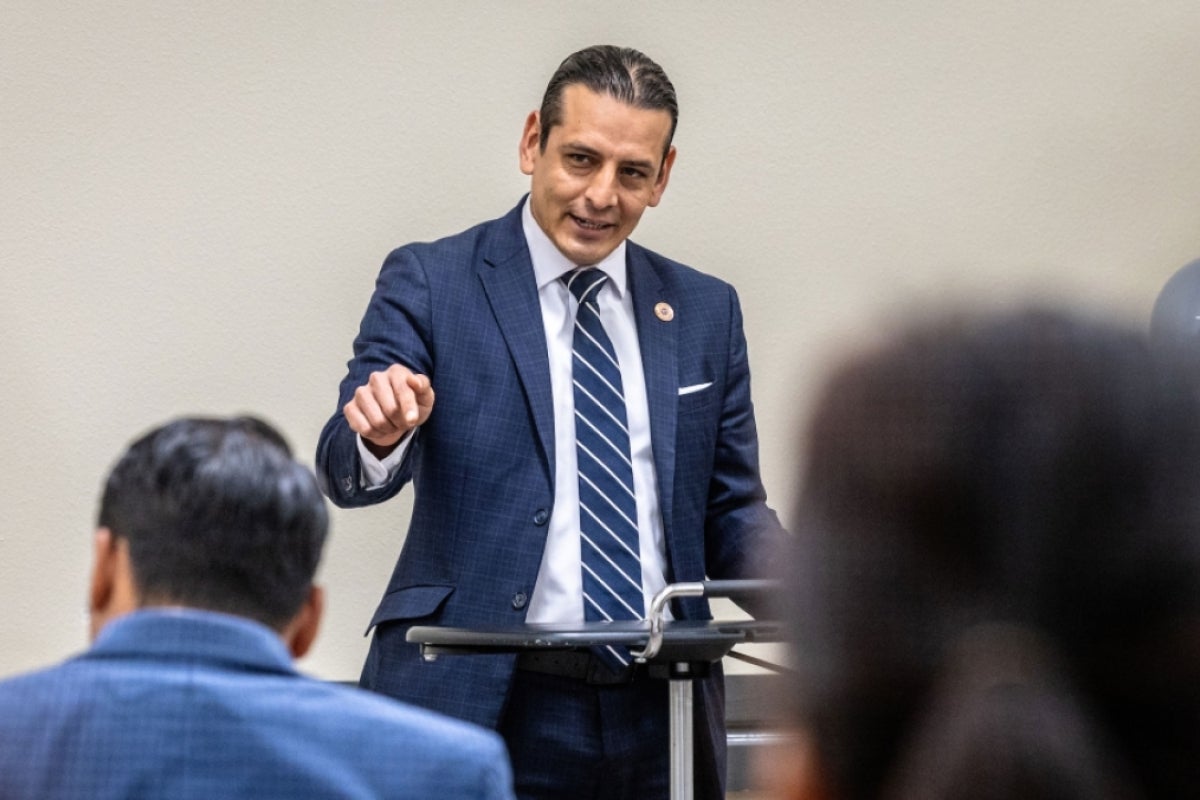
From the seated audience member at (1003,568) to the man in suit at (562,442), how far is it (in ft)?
3.94

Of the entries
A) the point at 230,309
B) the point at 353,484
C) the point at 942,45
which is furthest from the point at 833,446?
the point at 942,45

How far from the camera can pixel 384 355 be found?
6.64 feet

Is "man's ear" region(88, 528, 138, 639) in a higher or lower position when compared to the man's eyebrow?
lower

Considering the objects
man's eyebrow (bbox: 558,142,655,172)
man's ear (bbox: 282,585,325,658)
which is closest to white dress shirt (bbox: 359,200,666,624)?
man's eyebrow (bbox: 558,142,655,172)

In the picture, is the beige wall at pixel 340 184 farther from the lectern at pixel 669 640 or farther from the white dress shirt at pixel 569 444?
the lectern at pixel 669 640

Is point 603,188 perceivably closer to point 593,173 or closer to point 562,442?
point 593,173

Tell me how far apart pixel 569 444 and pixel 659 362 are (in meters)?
0.20

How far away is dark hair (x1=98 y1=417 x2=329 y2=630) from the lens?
0.97 meters

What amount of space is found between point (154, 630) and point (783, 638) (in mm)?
470

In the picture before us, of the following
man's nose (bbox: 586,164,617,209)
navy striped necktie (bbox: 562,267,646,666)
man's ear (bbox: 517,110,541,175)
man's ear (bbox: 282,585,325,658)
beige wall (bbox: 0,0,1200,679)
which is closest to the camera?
man's ear (bbox: 282,585,325,658)

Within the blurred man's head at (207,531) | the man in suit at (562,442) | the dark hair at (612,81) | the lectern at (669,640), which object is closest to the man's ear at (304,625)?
the blurred man's head at (207,531)

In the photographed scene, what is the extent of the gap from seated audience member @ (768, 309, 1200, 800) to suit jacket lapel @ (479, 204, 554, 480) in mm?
1458

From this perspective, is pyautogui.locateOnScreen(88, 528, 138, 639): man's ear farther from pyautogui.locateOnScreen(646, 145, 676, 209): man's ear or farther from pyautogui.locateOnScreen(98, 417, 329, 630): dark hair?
pyautogui.locateOnScreen(646, 145, 676, 209): man's ear

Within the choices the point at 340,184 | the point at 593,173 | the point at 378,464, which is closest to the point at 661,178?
the point at 593,173
